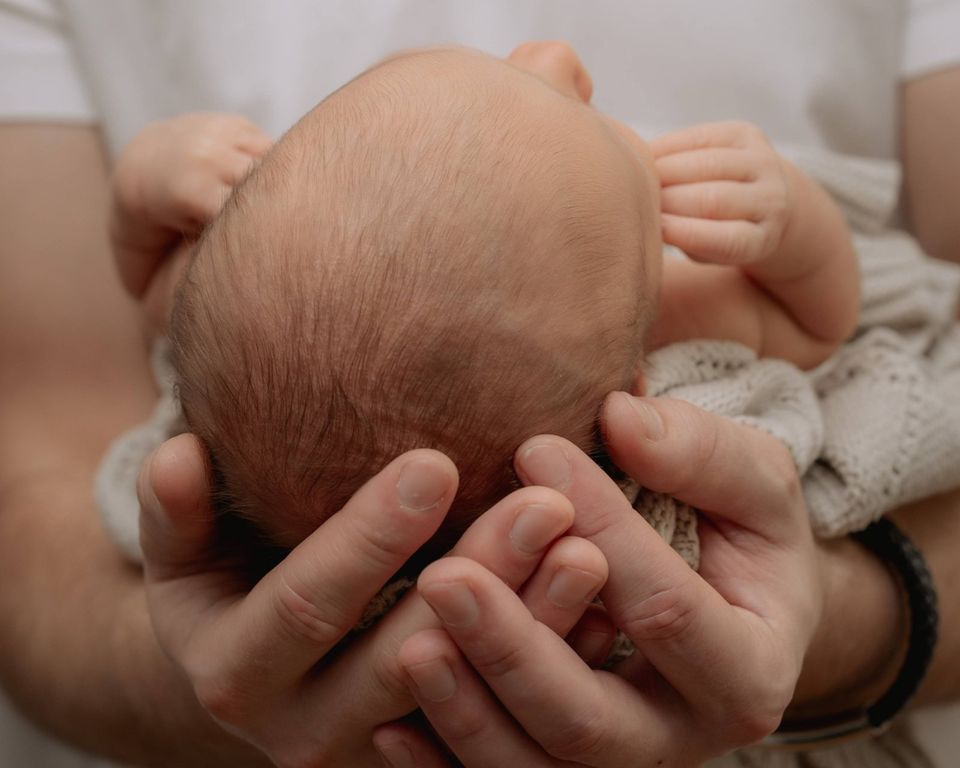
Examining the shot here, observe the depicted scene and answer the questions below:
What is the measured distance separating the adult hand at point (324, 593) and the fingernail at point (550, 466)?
0.07 ft

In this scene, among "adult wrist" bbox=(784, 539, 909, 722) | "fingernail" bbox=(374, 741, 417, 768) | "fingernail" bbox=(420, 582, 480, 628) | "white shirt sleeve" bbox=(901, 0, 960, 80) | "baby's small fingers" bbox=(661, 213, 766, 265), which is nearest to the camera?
"fingernail" bbox=(420, 582, 480, 628)

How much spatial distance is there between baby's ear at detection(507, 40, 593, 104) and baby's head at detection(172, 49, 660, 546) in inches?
5.6

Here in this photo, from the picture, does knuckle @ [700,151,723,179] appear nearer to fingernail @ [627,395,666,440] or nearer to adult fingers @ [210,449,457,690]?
fingernail @ [627,395,666,440]

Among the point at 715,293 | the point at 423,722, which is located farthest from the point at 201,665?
the point at 715,293

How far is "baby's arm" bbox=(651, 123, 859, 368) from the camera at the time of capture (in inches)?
33.9

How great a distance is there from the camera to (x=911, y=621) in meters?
1.00

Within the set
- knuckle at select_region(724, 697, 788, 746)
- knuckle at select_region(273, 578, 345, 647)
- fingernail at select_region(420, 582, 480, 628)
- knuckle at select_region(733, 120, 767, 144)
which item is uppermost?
knuckle at select_region(733, 120, 767, 144)

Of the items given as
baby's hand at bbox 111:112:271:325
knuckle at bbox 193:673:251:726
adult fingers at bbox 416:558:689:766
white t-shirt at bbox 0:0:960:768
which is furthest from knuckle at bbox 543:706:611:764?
white t-shirt at bbox 0:0:960:768

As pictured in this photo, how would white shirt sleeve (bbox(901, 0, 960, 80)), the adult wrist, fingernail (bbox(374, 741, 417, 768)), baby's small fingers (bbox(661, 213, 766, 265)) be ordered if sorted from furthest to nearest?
white shirt sleeve (bbox(901, 0, 960, 80))
the adult wrist
baby's small fingers (bbox(661, 213, 766, 265))
fingernail (bbox(374, 741, 417, 768))

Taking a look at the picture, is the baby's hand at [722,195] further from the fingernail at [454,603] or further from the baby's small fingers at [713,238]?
the fingernail at [454,603]

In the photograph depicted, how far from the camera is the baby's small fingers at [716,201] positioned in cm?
86

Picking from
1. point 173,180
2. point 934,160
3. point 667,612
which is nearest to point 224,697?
point 667,612

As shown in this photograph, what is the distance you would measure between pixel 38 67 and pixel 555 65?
0.85m

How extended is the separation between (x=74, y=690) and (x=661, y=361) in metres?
0.78
